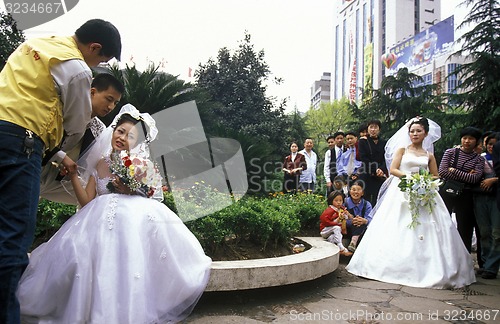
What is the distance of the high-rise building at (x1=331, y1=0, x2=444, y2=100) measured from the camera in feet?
237

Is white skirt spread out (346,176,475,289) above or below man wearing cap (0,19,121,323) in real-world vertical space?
below

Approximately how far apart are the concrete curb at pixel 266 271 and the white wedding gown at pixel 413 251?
875 mm

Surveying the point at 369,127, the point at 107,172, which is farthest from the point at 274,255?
the point at 369,127

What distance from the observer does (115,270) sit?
238 centimetres

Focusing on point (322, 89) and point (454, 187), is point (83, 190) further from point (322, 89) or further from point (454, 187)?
point (322, 89)

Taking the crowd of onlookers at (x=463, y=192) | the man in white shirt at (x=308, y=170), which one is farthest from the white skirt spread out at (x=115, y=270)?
the man in white shirt at (x=308, y=170)

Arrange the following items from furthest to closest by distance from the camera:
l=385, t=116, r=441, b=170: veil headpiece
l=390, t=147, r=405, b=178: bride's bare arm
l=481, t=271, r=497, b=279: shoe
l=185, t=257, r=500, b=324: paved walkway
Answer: l=385, t=116, r=441, b=170: veil headpiece < l=390, t=147, r=405, b=178: bride's bare arm < l=481, t=271, r=497, b=279: shoe < l=185, t=257, r=500, b=324: paved walkway

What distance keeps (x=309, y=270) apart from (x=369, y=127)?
11.3 ft

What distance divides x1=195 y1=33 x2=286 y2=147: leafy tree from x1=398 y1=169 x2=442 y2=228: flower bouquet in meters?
6.87

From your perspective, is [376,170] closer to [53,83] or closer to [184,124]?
[184,124]

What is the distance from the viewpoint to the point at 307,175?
27.6 feet

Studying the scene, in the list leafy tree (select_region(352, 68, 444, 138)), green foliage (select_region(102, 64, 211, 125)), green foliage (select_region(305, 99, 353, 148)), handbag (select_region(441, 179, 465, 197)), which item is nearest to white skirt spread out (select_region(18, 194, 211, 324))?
handbag (select_region(441, 179, 465, 197))

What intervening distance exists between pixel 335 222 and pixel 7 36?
9.39m

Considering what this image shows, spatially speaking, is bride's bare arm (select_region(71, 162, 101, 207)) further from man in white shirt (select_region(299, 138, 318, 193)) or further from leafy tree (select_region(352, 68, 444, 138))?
leafy tree (select_region(352, 68, 444, 138))
